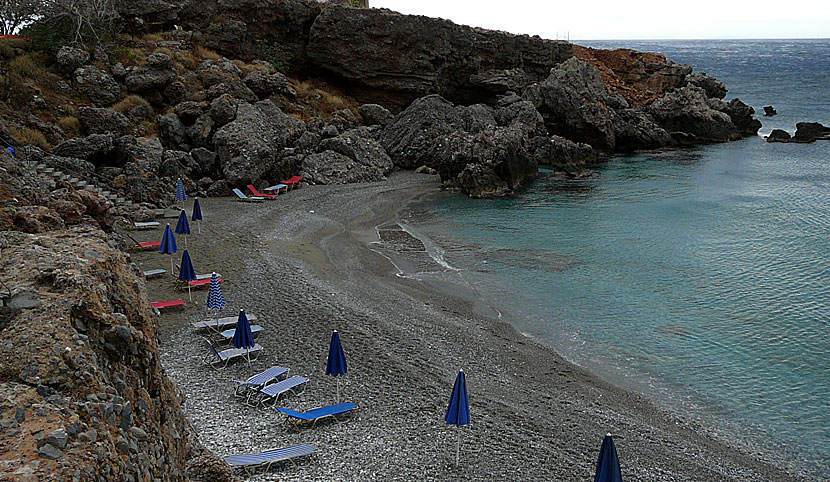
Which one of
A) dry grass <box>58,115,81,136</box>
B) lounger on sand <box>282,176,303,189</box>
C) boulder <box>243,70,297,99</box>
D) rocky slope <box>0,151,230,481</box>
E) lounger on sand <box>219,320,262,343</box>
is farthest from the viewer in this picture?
boulder <box>243,70,297,99</box>

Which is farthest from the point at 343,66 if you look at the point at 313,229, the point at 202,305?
the point at 202,305

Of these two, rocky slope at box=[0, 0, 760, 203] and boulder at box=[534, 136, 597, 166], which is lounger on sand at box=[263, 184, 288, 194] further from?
boulder at box=[534, 136, 597, 166]

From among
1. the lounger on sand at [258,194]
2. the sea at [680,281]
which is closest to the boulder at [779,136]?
the sea at [680,281]

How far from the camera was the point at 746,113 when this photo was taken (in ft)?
202

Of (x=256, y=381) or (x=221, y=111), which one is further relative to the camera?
(x=221, y=111)

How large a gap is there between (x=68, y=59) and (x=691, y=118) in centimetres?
5450

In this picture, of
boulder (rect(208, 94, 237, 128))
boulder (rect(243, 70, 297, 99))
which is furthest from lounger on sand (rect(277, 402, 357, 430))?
boulder (rect(243, 70, 297, 99))

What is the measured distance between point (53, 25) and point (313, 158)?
A: 60.8 ft

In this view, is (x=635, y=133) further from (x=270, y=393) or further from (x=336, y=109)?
(x=270, y=393)

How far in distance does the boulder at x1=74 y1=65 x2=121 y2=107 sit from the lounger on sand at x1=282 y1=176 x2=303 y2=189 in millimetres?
11613

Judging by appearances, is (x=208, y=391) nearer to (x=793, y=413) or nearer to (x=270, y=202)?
(x=793, y=413)

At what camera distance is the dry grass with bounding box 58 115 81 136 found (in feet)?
102

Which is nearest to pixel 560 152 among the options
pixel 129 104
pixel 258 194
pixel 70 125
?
pixel 258 194

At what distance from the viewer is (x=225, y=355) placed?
14.6 metres
